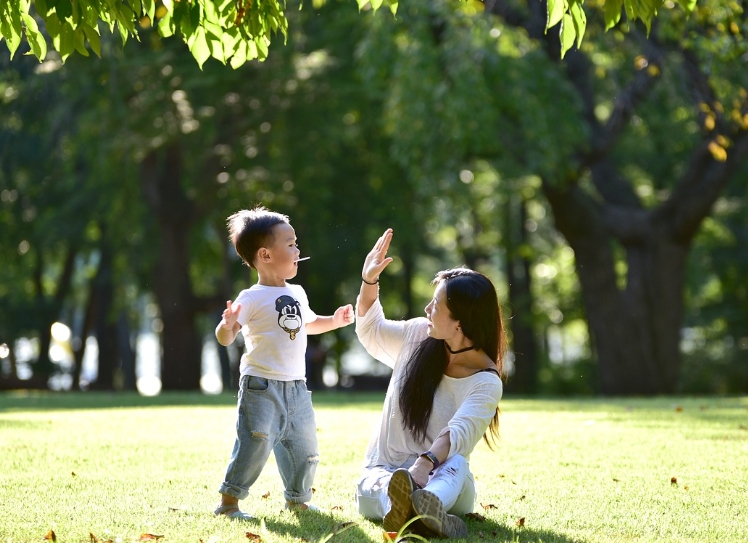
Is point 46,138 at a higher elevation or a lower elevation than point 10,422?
higher

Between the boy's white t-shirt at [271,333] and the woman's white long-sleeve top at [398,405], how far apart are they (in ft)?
1.11

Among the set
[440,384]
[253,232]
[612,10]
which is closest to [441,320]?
[440,384]

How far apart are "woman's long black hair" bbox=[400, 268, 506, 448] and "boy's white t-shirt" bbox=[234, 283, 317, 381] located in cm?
63

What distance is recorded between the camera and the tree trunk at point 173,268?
22922 mm

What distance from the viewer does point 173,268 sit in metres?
23.2

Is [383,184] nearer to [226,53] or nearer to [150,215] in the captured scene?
[150,215]

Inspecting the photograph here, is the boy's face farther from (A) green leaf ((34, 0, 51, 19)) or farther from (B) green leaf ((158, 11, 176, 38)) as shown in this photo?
(A) green leaf ((34, 0, 51, 19))

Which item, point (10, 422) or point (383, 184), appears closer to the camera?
point (10, 422)

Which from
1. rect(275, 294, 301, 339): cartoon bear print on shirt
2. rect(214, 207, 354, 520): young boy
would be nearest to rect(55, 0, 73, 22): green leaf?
rect(214, 207, 354, 520): young boy

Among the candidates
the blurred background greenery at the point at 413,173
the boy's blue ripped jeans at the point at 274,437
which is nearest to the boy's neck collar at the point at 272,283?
the boy's blue ripped jeans at the point at 274,437

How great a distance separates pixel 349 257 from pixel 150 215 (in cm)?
488

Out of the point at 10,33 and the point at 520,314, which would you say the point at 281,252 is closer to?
the point at 10,33

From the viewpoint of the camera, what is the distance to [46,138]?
22844 mm

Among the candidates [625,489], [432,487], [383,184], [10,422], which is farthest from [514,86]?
[432,487]
